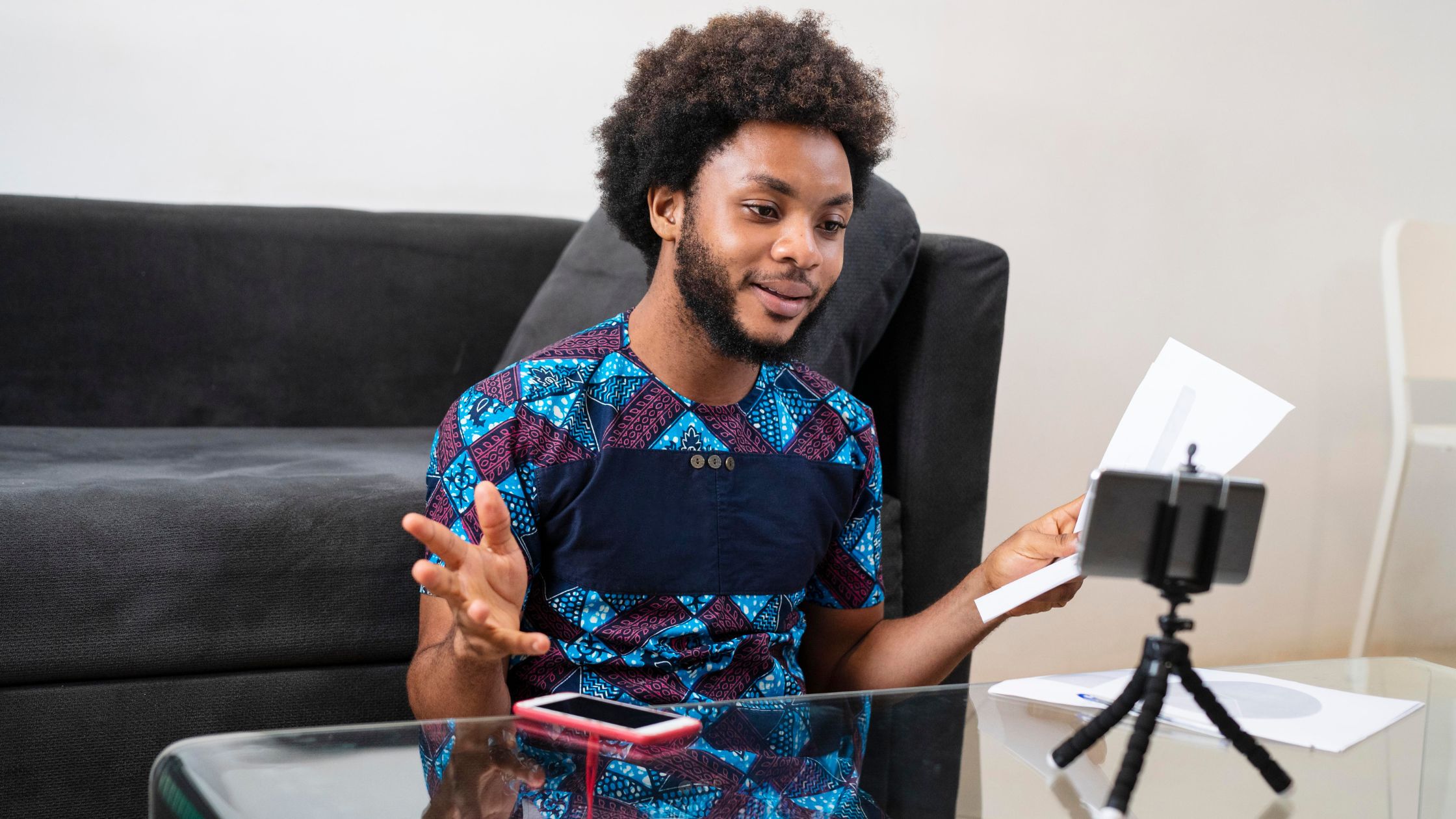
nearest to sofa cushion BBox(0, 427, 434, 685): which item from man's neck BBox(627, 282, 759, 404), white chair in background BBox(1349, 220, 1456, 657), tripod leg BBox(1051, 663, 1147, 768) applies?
man's neck BBox(627, 282, 759, 404)

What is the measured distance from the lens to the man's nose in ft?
3.34

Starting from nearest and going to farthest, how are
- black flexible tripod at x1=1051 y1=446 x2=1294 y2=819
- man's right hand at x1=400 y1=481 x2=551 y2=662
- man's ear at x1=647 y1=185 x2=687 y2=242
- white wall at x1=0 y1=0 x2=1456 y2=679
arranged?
black flexible tripod at x1=1051 y1=446 x2=1294 y2=819 → man's right hand at x1=400 y1=481 x2=551 y2=662 → man's ear at x1=647 y1=185 x2=687 y2=242 → white wall at x1=0 y1=0 x2=1456 y2=679

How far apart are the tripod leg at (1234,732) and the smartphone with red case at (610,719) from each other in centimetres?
29

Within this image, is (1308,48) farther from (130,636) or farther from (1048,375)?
(130,636)

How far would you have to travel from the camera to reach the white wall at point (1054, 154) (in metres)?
1.90

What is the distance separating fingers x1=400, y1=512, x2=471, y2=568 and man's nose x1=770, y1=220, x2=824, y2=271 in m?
0.37

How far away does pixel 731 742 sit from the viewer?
0.78 metres

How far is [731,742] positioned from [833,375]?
67 cm

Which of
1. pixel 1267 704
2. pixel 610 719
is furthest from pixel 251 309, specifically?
pixel 1267 704

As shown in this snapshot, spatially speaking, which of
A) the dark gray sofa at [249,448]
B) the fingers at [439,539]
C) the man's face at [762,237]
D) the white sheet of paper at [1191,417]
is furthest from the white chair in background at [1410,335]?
the fingers at [439,539]

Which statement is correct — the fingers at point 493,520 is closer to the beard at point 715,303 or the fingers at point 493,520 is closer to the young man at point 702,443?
the young man at point 702,443

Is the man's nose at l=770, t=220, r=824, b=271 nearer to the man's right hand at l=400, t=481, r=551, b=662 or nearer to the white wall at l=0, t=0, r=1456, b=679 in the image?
the man's right hand at l=400, t=481, r=551, b=662

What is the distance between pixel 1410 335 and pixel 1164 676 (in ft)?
6.18

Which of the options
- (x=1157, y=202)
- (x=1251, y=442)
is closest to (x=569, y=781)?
(x=1251, y=442)
